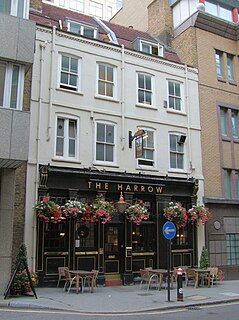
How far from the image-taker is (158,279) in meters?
16.8

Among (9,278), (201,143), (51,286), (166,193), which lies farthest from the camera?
(201,143)

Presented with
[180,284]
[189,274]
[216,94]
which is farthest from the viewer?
[216,94]

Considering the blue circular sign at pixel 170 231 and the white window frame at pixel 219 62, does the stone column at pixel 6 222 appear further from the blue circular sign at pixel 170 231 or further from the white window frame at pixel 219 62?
the white window frame at pixel 219 62

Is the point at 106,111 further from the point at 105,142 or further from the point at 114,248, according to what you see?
the point at 114,248

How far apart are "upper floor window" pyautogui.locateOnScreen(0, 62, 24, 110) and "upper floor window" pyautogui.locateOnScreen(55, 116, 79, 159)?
162 inches

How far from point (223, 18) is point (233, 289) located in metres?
16.0

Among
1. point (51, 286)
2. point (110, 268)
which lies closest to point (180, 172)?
point (110, 268)

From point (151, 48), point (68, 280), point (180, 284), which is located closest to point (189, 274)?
point (180, 284)

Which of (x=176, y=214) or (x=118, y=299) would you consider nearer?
(x=118, y=299)

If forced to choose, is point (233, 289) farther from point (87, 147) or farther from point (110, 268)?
point (87, 147)

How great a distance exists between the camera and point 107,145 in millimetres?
18047

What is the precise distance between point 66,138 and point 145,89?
17.2 ft

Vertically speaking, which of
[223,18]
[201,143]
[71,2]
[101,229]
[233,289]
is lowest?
[233,289]

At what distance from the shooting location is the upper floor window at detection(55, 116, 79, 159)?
1691 centimetres
